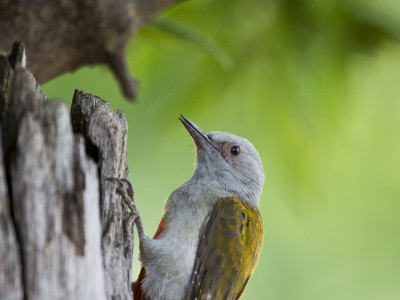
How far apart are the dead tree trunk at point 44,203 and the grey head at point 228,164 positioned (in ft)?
7.72

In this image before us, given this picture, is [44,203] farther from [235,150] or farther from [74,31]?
[235,150]

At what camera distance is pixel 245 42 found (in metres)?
5.38

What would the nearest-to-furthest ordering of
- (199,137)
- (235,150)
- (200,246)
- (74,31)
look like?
(74,31) < (200,246) < (199,137) < (235,150)

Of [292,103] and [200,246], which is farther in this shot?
[292,103]

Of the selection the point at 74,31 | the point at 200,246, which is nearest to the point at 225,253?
the point at 200,246

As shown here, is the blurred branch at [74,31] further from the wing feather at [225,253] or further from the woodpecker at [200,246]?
the wing feather at [225,253]

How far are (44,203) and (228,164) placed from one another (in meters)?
2.96

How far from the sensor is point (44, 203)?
8.68 ft

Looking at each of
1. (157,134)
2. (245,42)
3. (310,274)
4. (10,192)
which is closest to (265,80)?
(245,42)

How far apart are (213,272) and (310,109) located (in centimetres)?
131

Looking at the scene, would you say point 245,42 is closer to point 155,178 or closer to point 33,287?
point 155,178

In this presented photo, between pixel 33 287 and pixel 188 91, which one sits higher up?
pixel 188 91

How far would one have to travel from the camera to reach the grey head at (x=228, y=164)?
5301mm

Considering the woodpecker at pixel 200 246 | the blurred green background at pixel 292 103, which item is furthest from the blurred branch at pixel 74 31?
the woodpecker at pixel 200 246
